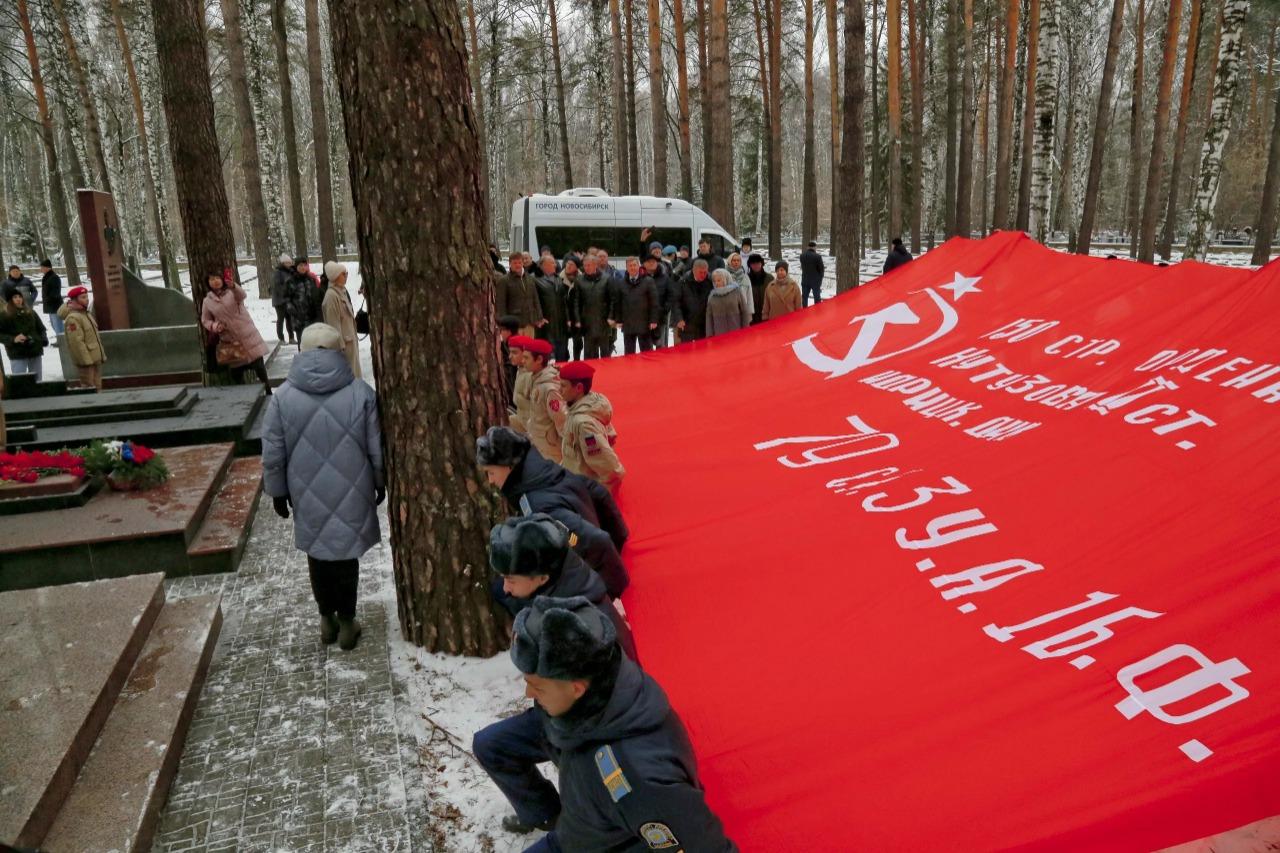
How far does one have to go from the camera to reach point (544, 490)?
3.77 meters

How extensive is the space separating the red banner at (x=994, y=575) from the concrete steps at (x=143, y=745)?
2.06 metres

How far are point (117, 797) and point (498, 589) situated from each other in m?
1.62

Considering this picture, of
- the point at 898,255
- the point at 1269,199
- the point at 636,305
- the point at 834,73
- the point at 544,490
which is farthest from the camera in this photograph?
the point at 834,73

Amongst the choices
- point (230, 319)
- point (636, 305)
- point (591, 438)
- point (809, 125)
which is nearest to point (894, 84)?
point (809, 125)

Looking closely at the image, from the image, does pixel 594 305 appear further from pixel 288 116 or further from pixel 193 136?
pixel 288 116

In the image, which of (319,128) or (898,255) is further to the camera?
(319,128)

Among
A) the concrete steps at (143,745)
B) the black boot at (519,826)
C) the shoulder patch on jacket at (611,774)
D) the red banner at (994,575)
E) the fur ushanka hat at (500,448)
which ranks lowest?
the black boot at (519,826)

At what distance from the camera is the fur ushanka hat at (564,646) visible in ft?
6.70

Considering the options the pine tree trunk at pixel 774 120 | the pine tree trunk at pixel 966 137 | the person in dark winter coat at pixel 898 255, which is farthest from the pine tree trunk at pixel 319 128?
the pine tree trunk at pixel 966 137

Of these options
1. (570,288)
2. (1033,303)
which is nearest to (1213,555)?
(1033,303)

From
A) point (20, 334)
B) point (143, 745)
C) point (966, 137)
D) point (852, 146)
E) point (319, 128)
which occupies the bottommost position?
point (143, 745)

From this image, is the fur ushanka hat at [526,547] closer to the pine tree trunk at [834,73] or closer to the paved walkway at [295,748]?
the paved walkway at [295,748]

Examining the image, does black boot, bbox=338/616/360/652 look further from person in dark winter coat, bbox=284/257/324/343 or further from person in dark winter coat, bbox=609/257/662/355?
person in dark winter coat, bbox=284/257/324/343

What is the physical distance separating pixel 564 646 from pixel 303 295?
40.3 ft
